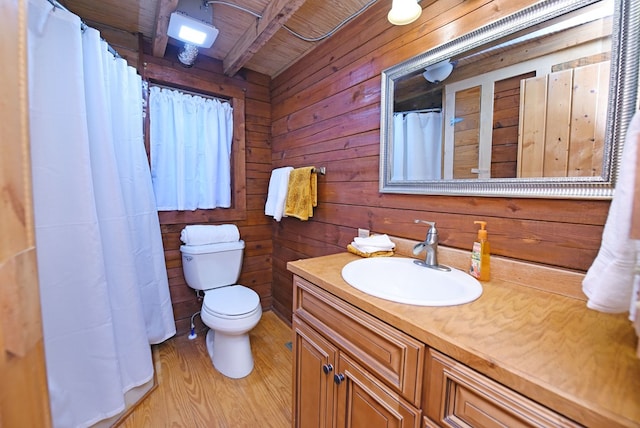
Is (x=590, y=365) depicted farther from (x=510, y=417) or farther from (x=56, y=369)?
(x=56, y=369)

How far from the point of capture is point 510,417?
20.7 inches

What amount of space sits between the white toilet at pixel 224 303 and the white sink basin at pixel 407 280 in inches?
35.0

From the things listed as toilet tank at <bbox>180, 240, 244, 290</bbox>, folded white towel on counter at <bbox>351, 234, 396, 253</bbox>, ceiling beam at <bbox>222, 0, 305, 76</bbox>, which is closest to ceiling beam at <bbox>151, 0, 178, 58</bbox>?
ceiling beam at <bbox>222, 0, 305, 76</bbox>

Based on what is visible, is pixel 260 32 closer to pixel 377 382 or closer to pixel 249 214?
pixel 249 214

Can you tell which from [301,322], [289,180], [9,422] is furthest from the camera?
[289,180]

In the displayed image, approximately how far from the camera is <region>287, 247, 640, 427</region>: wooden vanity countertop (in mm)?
451

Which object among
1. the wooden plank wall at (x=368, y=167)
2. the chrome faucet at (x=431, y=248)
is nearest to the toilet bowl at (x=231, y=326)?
the wooden plank wall at (x=368, y=167)

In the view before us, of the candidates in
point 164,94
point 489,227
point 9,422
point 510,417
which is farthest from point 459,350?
point 164,94

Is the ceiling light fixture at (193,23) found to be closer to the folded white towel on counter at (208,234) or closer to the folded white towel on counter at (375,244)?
the folded white towel on counter at (208,234)

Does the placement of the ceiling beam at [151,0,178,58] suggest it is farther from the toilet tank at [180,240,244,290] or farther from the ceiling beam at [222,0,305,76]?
the toilet tank at [180,240,244,290]

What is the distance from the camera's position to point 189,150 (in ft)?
6.93

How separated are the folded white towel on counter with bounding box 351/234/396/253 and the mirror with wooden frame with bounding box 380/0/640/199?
0.26 meters

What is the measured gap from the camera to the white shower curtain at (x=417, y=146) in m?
1.21

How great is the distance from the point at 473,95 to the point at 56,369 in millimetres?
2017
